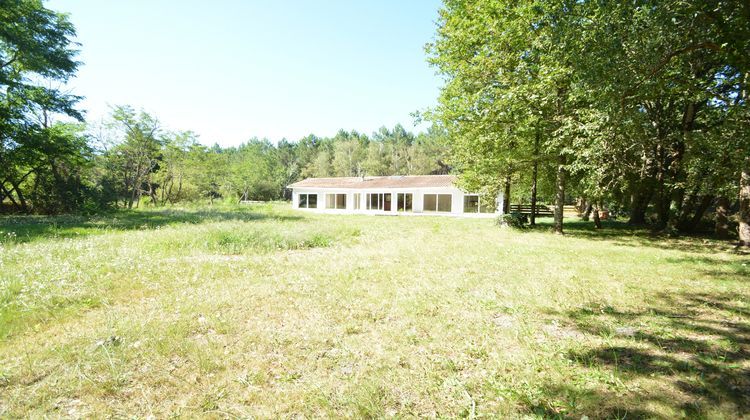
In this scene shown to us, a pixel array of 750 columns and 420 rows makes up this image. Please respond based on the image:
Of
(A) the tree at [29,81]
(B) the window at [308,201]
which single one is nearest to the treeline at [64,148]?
(A) the tree at [29,81]

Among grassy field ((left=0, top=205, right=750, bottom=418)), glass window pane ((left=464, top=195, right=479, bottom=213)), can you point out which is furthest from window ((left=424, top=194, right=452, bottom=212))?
grassy field ((left=0, top=205, right=750, bottom=418))

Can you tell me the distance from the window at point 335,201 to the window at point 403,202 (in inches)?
279

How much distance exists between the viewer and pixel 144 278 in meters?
6.12

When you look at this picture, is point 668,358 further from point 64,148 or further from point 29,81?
point 29,81

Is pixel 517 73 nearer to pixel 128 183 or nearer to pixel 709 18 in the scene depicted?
pixel 709 18

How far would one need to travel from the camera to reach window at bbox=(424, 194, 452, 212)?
33156mm

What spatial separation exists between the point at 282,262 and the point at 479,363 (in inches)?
233

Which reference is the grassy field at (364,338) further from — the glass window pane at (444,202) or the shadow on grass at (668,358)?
the glass window pane at (444,202)

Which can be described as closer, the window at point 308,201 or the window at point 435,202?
the window at point 435,202

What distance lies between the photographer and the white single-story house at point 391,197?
3080 cm

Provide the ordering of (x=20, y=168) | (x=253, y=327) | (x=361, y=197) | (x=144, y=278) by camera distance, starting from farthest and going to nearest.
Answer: (x=361, y=197), (x=20, y=168), (x=144, y=278), (x=253, y=327)

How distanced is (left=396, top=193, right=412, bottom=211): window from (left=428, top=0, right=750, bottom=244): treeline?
14.5 m

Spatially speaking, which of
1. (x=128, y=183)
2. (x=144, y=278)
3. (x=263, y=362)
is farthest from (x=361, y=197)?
(x=263, y=362)

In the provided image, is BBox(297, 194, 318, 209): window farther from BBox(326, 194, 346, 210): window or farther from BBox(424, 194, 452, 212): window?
BBox(424, 194, 452, 212): window
